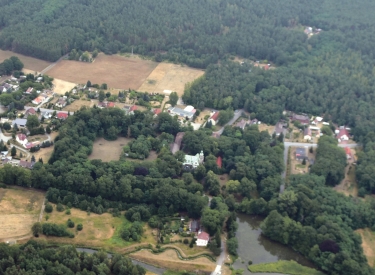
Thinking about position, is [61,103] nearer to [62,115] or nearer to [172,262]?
[62,115]

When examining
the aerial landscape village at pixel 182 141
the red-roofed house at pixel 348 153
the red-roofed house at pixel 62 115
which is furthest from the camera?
the red-roofed house at pixel 62 115

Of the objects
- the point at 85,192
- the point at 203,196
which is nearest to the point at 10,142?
the point at 85,192

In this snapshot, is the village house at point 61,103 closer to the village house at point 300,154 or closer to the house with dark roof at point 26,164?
the house with dark roof at point 26,164

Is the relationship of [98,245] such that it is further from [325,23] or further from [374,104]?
[325,23]

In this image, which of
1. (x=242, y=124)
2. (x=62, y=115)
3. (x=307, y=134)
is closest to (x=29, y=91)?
(x=62, y=115)

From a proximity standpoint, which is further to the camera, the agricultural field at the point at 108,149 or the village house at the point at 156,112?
the village house at the point at 156,112

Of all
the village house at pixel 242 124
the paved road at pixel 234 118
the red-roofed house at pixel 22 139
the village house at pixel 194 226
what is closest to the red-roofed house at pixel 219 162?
the paved road at pixel 234 118
